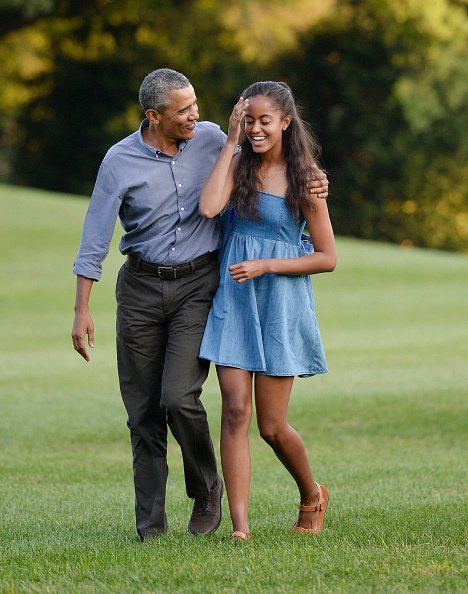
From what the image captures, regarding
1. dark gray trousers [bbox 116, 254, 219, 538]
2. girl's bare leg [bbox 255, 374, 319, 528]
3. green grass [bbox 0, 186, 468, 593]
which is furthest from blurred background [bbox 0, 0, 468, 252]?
girl's bare leg [bbox 255, 374, 319, 528]

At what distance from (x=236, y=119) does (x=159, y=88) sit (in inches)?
14.8

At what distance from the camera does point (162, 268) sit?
5602 mm

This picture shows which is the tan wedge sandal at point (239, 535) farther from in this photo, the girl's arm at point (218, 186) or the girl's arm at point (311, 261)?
the girl's arm at point (218, 186)

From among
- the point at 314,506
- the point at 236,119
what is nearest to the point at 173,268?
the point at 236,119

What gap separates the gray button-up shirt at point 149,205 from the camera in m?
5.59

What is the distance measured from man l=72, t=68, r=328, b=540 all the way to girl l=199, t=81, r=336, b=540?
0.40ft

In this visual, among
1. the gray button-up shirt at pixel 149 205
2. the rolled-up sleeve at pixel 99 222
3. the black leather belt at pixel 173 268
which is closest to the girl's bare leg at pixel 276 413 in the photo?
the black leather belt at pixel 173 268

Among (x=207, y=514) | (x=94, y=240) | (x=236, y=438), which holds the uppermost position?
(x=94, y=240)

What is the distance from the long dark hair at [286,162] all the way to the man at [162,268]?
105mm

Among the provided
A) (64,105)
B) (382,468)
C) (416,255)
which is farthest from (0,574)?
(64,105)

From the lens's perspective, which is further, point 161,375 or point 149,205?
point 161,375

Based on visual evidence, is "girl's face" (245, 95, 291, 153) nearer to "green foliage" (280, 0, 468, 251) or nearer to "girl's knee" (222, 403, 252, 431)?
"girl's knee" (222, 403, 252, 431)

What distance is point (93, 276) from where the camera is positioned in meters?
5.60

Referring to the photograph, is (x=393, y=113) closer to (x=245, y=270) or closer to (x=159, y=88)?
(x=159, y=88)
